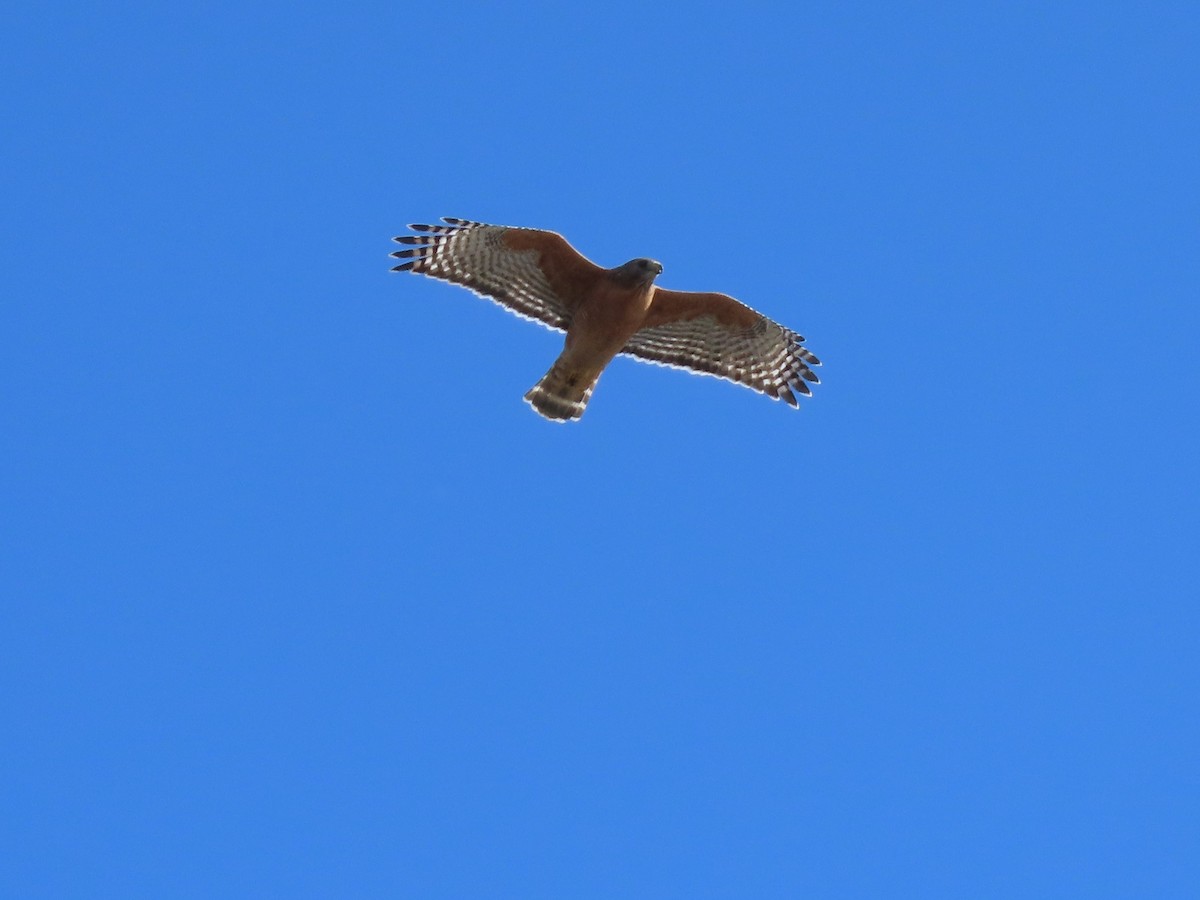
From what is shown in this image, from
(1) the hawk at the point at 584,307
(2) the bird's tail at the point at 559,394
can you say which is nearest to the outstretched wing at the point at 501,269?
(1) the hawk at the point at 584,307

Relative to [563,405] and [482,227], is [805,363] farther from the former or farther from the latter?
[482,227]

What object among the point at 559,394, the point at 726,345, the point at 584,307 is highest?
the point at 726,345

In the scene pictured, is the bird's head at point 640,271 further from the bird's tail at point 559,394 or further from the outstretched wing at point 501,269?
the bird's tail at point 559,394

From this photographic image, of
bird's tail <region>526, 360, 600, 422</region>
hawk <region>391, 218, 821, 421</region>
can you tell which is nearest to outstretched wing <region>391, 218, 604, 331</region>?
hawk <region>391, 218, 821, 421</region>

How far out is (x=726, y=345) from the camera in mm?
13320

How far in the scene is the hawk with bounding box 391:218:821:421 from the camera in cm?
1213

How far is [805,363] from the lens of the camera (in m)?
13.5

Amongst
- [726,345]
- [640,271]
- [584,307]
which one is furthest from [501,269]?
[726,345]

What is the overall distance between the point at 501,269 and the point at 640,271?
1461 mm

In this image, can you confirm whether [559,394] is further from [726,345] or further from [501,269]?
[726,345]

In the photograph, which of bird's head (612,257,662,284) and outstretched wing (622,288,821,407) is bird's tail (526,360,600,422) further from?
bird's head (612,257,662,284)

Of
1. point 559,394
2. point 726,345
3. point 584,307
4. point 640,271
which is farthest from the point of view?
point 726,345

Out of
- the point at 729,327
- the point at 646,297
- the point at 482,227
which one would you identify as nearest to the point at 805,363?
the point at 729,327

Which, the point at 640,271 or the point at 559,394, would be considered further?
the point at 559,394
